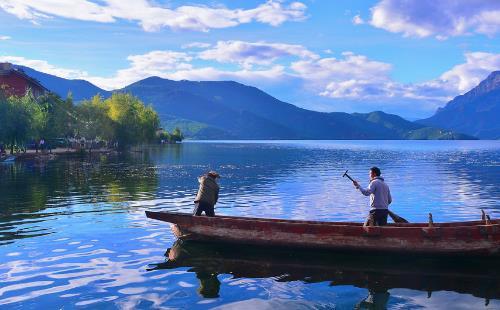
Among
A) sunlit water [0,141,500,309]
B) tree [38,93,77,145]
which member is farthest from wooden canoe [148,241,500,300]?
tree [38,93,77,145]

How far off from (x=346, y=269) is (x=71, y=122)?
117 m

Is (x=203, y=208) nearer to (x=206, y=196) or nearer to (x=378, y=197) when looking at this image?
(x=206, y=196)

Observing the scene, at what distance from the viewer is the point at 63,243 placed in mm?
21438

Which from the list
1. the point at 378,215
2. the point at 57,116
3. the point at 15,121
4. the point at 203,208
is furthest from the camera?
the point at 57,116

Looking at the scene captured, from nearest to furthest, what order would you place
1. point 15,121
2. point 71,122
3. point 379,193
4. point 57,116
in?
point 379,193 → point 15,121 → point 57,116 → point 71,122

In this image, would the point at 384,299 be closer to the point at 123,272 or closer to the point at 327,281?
the point at 327,281

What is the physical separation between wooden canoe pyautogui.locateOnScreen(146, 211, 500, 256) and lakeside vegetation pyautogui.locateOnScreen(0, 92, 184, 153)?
69.9m

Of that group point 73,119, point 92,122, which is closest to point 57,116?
point 73,119

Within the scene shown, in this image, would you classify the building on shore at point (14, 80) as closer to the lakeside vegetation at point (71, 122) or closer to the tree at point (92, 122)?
the lakeside vegetation at point (71, 122)

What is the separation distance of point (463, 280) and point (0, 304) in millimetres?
14690

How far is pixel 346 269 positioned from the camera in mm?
17312

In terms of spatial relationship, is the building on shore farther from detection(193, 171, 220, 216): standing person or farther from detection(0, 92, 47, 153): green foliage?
detection(193, 171, 220, 216): standing person

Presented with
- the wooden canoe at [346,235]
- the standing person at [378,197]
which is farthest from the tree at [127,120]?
the standing person at [378,197]

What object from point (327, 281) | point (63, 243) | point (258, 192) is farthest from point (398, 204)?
point (63, 243)
